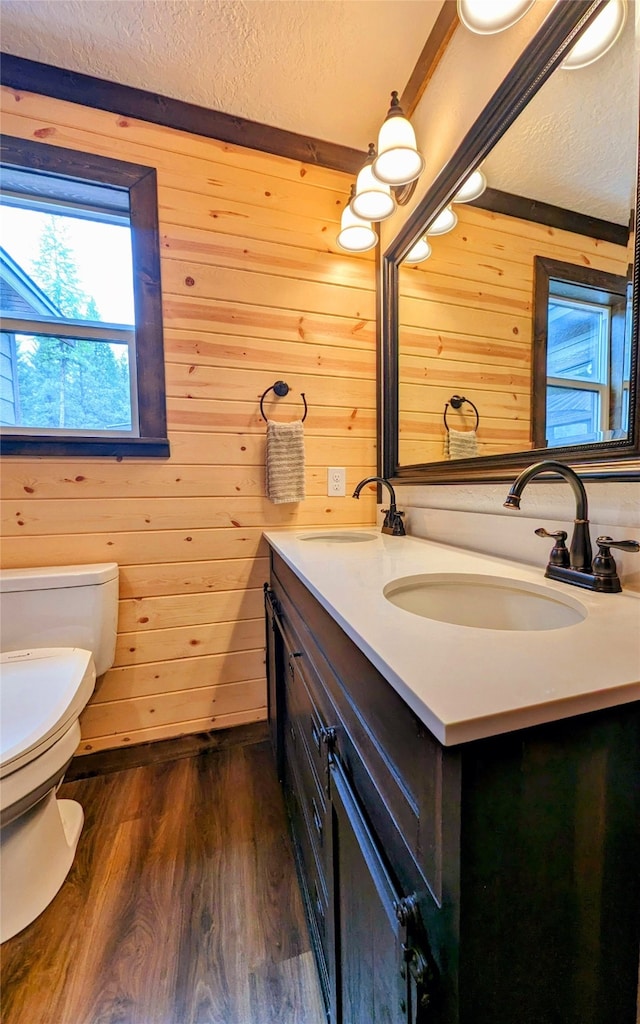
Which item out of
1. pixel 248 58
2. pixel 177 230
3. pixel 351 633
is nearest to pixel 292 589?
pixel 351 633

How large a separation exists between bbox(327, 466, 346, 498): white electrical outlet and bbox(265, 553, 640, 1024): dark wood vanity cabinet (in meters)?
1.18

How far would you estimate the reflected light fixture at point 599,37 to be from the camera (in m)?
0.70

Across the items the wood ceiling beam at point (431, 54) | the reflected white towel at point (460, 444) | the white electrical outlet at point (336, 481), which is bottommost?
the white electrical outlet at point (336, 481)

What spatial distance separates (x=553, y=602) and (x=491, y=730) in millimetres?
463

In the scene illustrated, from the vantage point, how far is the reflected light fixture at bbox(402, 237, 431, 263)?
134 cm

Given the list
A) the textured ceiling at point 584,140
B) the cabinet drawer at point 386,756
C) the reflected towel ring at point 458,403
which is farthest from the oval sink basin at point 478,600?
the textured ceiling at point 584,140

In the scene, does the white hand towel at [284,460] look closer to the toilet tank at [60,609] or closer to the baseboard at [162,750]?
the toilet tank at [60,609]

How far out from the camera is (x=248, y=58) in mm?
1259

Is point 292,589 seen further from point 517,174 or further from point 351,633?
point 517,174

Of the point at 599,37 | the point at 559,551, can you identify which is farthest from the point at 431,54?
the point at 559,551

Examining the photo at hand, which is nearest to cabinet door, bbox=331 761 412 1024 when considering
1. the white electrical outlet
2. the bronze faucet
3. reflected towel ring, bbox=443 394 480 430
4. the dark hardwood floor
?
the dark hardwood floor

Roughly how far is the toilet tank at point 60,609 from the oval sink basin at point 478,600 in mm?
1035

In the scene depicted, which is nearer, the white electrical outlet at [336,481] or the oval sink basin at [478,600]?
the oval sink basin at [478,600]

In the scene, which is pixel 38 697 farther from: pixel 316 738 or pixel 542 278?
pixel 542 278
